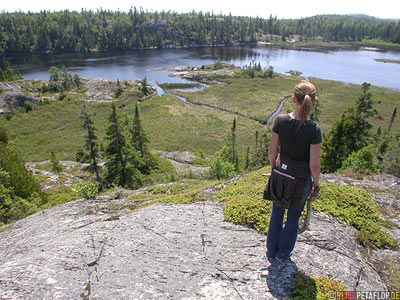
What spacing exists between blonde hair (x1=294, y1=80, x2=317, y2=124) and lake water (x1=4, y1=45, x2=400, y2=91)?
107 meters

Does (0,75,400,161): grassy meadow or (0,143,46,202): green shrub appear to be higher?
(0,143,46,202): green shrub

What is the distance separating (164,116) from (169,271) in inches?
2601

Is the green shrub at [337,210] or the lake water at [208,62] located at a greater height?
the green shrub at [337,210]

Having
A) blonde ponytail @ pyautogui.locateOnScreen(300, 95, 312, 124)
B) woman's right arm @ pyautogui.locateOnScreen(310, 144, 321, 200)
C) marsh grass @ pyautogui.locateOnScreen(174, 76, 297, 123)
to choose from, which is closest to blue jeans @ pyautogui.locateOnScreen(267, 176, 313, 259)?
woman's right arm @ pyautogui.locateOnScreen(310, 144, 321, 200)

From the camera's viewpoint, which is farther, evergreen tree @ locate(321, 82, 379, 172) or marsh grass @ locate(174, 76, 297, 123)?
marsh grass @ locate(174, 76, 297, 123)

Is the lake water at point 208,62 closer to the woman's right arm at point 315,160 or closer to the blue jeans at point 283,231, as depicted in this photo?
the blue jeans at point 283,231

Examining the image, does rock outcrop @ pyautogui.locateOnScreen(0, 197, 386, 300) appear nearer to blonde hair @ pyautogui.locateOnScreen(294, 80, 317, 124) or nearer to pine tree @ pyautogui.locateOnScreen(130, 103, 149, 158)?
blonde hair @ pyautogui.locateOnScreen(294, 80, 317, 124)

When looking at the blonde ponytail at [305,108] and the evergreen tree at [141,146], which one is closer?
the blonde ponytail at [305,108]

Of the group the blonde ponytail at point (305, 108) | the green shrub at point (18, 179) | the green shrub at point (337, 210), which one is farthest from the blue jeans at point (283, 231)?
the green shrub at point (18, 179)

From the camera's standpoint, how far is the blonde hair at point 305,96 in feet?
15.9

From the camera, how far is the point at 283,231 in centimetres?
589

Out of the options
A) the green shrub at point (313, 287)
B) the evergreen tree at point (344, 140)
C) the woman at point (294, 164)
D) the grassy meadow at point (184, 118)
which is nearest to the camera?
the woman at point (294, 164)

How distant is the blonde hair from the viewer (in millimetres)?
4844

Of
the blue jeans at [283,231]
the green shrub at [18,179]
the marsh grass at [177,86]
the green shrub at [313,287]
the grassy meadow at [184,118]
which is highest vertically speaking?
the blue jeans at [283,231]
